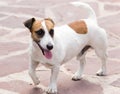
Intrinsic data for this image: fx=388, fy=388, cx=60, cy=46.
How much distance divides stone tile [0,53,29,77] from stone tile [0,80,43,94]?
0.23 meters

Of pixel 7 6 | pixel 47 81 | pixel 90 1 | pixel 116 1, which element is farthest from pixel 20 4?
pixel 47 81

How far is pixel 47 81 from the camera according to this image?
3188 mm

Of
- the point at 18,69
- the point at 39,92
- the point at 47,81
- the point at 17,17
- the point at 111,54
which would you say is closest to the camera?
the point at 39,92

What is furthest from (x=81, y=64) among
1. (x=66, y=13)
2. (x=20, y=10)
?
(x=20, y=10)

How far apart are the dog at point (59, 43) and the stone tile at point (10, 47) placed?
3.25ft

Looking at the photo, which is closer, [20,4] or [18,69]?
[18,69]

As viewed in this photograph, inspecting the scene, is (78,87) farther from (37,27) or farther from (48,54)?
(37,27)

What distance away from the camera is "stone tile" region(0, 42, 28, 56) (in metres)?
3.97

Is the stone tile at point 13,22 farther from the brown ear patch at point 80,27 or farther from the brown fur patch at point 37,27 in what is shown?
the brown fur patch at point 37,27

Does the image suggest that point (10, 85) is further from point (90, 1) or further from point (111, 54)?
point (90, 1)

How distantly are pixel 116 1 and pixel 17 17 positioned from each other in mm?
1643

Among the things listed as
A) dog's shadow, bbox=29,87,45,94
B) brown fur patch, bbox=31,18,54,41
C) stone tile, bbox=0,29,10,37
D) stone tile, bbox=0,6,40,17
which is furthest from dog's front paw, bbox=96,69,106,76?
stone tile, bbox=0,6,40,17

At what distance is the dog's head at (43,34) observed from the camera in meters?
2.59

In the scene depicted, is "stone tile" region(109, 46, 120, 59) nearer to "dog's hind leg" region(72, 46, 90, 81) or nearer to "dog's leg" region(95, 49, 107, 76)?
"dog's leg" region(95, 49, 107, 76)
